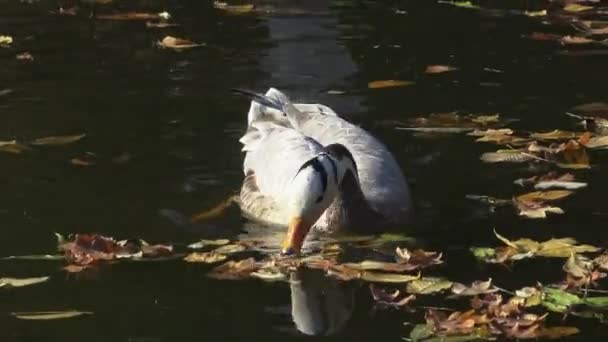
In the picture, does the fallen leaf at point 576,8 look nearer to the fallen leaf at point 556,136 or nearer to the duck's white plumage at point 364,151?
the fallen leaf at point 556,136

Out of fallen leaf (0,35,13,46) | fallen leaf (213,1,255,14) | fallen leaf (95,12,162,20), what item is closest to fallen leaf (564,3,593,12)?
fallen leaf (213,1,255,14)

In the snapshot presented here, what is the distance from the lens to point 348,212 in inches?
319

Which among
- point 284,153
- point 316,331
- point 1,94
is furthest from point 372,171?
point 1,94

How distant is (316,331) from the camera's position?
257 inches

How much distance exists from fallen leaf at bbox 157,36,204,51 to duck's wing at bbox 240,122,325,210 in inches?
119

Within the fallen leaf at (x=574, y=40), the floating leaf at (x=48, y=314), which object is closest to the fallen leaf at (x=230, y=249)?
the floating leaf at (x=48, y=314)

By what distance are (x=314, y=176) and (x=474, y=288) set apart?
3.64 ft

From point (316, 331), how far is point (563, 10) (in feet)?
25.8

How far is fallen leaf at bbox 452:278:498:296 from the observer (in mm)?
6770

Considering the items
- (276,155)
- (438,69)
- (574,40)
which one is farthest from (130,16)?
(276,155)

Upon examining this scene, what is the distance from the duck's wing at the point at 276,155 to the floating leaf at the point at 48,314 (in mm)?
1722

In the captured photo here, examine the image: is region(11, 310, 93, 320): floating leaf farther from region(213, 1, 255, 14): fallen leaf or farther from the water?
region(213, 1, 255, 14): fallen leaf

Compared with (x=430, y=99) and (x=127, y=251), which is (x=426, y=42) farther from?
(x=127, y=251)

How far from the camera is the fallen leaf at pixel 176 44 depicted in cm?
1243
